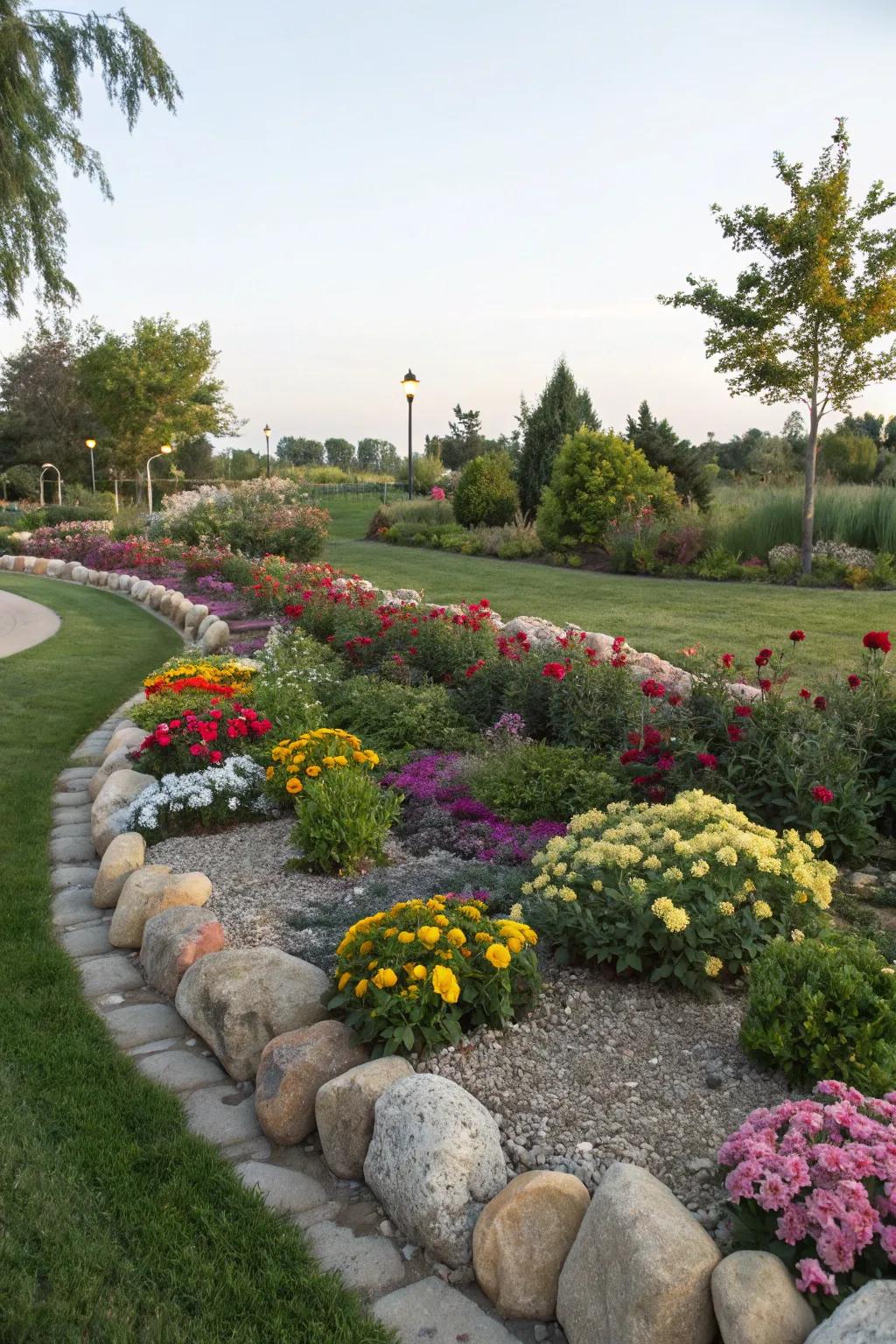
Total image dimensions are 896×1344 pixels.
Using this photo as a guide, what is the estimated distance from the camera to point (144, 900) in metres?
3.78

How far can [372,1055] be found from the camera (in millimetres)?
2658

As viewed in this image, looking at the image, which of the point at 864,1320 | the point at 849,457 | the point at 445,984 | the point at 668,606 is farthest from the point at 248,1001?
the point at 849,457

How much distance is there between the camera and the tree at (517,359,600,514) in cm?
2128

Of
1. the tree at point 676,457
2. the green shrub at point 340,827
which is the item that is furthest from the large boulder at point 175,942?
the tree at point 676,457

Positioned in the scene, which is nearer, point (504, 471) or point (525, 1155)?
point (525, 1155)

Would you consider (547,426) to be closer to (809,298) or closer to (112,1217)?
(809,298)

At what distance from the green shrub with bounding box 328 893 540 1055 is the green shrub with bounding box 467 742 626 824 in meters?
1.45

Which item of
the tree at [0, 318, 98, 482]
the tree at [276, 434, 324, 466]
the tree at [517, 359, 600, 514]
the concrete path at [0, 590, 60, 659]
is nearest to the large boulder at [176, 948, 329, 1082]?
the concrete path at [0, 590, 60, 659]

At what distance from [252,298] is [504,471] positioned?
7.19 meters

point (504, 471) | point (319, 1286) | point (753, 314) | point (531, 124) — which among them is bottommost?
point (319, 1286)

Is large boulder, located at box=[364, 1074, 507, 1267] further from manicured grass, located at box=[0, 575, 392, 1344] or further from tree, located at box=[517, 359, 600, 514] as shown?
tree, located at box=[517, 359, 600, 514]

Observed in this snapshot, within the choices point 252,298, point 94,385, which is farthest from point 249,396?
point 252,298

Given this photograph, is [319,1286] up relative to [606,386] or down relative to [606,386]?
down

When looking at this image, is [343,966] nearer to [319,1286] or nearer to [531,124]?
[319,1286]
